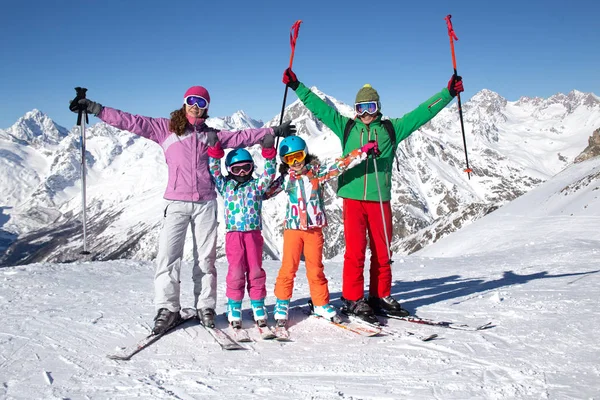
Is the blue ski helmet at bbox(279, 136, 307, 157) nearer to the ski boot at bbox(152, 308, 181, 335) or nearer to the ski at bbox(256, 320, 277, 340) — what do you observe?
the ski at bbox(256, 320, 277, 340)

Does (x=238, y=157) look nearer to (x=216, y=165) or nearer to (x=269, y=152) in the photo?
(x=216, y=165)

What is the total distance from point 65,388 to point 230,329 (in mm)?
2519

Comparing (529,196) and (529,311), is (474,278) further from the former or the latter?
(529,196)

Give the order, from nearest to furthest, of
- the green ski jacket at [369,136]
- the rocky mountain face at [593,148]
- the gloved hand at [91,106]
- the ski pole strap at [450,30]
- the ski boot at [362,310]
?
the gloved hand at [91,106]
the ski boot at [362,310]
the green ski jacket at [369,136]
the ski pole strap at [450,30]
the rocky mountain face at [593,148]

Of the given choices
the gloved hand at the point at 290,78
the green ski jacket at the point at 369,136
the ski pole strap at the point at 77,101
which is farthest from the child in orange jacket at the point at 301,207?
the ski pole strap at the point at 77,101

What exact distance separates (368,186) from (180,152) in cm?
294

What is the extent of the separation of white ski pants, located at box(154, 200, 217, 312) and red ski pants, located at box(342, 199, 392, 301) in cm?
209

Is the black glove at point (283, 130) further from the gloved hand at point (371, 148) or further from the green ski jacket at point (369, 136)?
the gloved hand at point (371, 148)

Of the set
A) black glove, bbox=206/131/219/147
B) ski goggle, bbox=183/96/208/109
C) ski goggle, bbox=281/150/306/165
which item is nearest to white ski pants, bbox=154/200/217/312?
black glove, bbox=206/131/219/147

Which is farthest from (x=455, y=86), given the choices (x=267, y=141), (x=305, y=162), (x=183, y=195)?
(x=183, y=195)

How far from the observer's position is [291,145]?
6895mm

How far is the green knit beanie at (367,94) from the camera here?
7.38m

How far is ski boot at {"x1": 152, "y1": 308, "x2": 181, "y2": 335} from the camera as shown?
20.9 feet

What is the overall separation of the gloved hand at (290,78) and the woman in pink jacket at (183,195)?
1.22m
